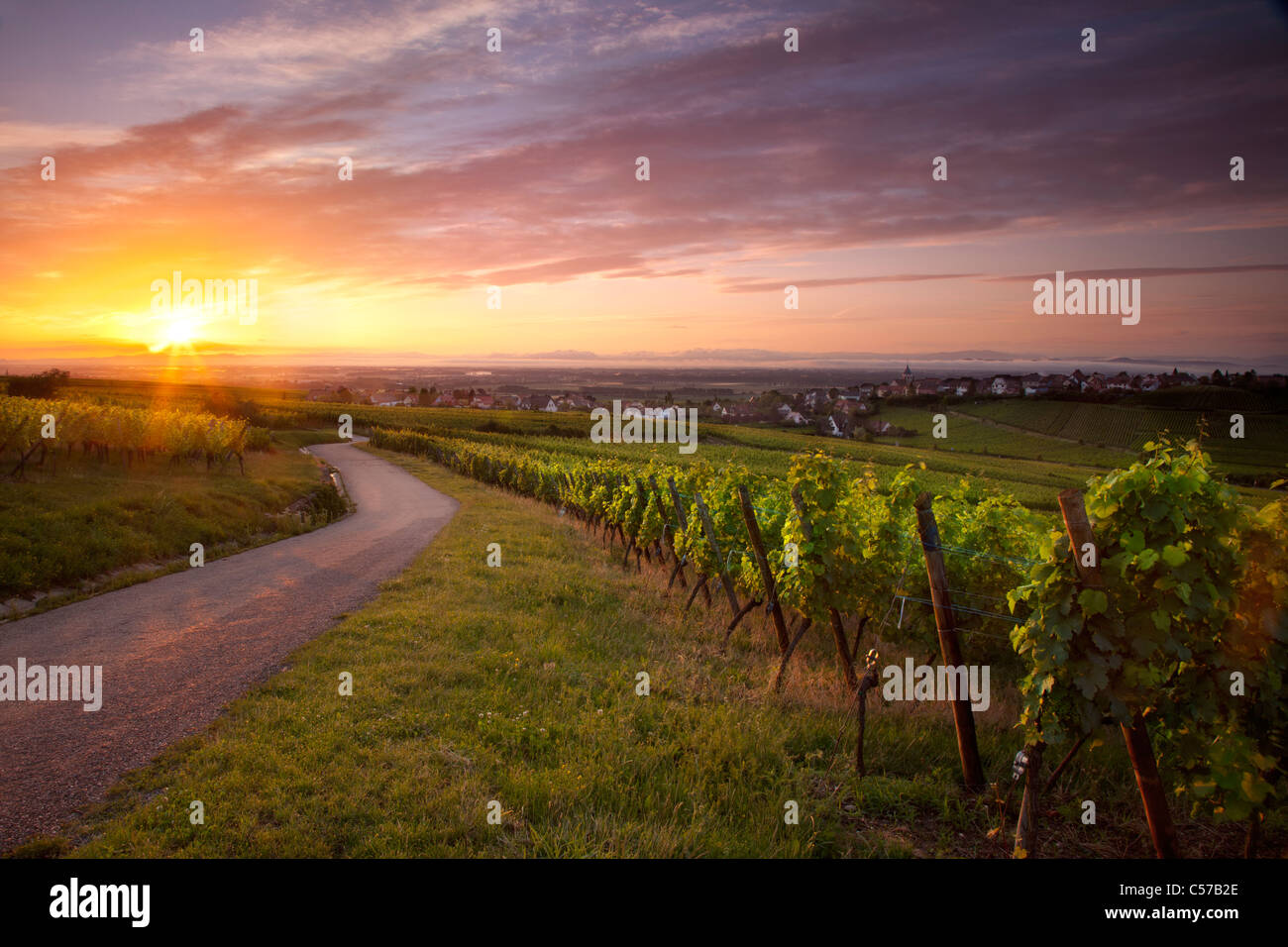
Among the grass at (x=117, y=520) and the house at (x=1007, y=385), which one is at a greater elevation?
the house at (x=1007, y=385)

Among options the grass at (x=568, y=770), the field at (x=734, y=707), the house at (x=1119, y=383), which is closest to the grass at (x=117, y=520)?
the field at (x=734, y=707)

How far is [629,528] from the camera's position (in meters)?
16.8

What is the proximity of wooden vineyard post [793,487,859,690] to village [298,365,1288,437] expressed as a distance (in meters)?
71.2

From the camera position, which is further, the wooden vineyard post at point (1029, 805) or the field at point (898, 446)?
the field at point (898, 446)

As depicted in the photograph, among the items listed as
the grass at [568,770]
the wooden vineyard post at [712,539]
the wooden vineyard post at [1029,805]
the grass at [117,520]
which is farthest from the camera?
the grass at [117,520]

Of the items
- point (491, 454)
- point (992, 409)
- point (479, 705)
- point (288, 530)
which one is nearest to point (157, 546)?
point (288, 530)

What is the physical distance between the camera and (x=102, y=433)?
2462 cm

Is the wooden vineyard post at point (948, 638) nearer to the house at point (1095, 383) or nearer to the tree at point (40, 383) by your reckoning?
the tree at point (40, 383)

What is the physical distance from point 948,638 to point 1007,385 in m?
127

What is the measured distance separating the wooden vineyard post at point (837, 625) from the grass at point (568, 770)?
25 cm

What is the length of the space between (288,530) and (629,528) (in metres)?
12.2

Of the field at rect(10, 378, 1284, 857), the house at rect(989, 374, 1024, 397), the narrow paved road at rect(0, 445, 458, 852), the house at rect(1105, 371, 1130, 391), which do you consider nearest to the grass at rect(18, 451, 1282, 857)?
the field at rect(10, 378, 1284, 857)

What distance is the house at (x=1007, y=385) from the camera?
358 ft
